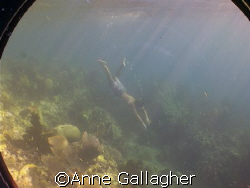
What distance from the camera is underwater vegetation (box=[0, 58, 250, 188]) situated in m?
8.34

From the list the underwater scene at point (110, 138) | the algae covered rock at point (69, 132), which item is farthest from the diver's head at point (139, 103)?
the algae covered rock at point (69, 132)

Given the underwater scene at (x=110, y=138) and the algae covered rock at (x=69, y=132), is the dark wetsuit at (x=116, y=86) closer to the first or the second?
the underwater scene at (x=110, y=138)

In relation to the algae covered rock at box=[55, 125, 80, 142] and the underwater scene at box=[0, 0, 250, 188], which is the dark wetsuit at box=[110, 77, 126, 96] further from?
the algae covered rock at box=[55, 125, 80, 142]

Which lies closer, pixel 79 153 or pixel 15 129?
pixel 79 153

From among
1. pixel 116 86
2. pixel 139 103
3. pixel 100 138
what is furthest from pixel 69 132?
pixel 139 103

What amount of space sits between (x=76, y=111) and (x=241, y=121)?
20855 millimetres

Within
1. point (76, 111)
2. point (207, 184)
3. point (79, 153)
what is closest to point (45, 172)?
point (79, 153)

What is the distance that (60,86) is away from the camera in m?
21.2

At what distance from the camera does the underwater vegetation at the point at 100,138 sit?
8.34 m

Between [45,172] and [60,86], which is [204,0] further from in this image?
[45,172]

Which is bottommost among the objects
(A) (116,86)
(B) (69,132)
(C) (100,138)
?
(C) (100,138)

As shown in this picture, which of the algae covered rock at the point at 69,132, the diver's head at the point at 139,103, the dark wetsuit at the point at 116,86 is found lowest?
the diver's head at the point at 139,103

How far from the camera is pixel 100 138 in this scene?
13117 millimetres

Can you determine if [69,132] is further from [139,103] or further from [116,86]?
[139,103]
